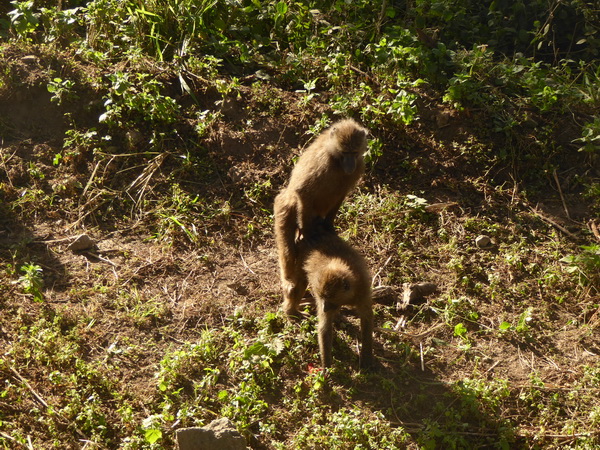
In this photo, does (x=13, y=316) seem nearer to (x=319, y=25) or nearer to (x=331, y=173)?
(x=331, y=173)

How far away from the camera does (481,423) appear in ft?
16.3

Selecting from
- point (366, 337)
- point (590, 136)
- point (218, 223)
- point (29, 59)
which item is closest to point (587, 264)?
point (590, 136)

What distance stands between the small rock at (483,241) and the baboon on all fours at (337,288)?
1.61 meters

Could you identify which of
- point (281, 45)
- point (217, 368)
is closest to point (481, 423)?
point (217, 368)

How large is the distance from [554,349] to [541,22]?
5.02m

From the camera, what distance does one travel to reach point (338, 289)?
521 cm

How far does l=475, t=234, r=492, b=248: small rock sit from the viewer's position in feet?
21.6

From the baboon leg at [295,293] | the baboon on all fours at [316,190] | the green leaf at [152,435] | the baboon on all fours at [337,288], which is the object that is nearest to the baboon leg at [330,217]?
the baboon on all fours at [316,190]

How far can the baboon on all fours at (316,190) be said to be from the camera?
5.82m

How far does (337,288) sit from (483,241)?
2.09 meters

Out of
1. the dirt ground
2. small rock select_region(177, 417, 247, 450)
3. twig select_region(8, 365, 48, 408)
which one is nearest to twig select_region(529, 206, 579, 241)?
the dirt ground

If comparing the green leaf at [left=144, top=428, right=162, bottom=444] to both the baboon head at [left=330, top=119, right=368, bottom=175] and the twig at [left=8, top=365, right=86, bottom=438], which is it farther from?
the baboon head at [left=330, top=119, right=368, bottom=175]

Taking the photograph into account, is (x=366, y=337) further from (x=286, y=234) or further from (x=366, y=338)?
(x=286, y=234)

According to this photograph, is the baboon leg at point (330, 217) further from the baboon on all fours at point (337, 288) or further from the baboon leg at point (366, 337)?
the baboon leg at point (366, 337)
